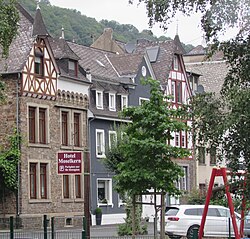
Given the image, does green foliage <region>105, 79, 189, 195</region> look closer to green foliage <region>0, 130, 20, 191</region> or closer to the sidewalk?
the sidewalk

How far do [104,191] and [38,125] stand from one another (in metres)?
8.91

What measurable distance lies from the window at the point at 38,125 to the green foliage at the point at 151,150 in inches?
870

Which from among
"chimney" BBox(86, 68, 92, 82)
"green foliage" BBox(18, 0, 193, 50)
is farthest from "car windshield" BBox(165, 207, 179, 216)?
"green foliage" BBox(18, 0, 193, 50)

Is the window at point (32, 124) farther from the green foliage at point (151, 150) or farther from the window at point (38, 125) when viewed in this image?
the green foliage at point (151, 150)

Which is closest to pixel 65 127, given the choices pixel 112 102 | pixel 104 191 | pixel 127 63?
pixel 112 102

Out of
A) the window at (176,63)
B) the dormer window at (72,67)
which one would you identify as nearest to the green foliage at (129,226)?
the dormer window at (72,67)

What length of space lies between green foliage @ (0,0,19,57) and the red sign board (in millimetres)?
6080

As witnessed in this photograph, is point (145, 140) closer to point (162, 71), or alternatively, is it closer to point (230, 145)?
point (230, 145)

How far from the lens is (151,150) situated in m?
27.4

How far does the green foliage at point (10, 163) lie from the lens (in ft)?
156

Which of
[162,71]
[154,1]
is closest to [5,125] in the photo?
[162,71]

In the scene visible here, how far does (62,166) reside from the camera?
2367 centimetres

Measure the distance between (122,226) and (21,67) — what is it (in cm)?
1319

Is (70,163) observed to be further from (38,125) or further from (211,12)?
(38,125)
